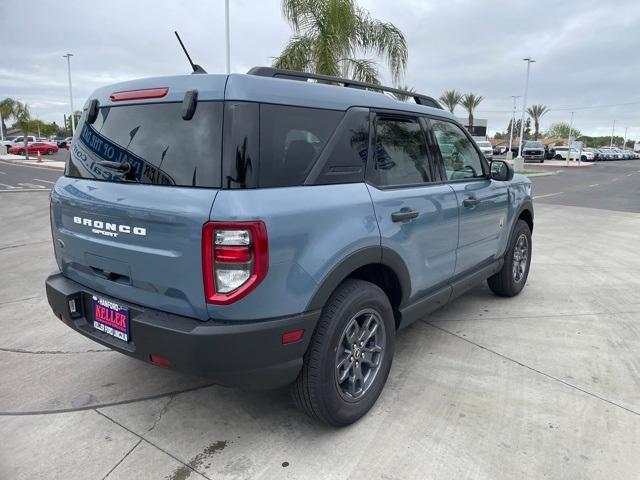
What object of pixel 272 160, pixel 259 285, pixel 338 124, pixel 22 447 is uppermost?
pixel 338 124

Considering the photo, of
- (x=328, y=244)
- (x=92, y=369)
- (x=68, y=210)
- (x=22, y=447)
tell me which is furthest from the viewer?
(x=92, y=369)

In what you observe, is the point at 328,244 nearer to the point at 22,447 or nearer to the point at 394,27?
the point at 22,447

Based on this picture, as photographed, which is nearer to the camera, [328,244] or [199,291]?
[199,291]

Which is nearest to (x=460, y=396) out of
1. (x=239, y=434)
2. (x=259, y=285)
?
(x=239, y=434)

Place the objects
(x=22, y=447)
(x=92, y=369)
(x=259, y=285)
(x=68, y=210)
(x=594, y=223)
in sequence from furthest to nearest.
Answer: (x=594, y=223)
(x=92, y=369)
(x=68, y=210)
(x=22, y=447)
(x=259, y=285)

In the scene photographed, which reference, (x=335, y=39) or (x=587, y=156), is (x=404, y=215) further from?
(x=587, y=156)

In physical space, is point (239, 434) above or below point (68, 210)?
below

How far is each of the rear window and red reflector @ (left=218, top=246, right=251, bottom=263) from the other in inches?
12.1

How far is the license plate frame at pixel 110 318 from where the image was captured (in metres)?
2.52

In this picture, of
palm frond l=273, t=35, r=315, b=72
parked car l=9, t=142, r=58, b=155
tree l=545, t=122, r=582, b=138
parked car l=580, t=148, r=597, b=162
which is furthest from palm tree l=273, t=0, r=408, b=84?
tree l=545, t=122, r=582, b=138

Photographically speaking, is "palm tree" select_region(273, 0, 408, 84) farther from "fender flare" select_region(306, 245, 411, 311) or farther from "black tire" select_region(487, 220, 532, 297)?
"fender flare" select_region(306, 245, 411, 311)

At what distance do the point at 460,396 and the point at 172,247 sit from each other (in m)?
2.03

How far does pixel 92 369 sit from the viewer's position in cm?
349

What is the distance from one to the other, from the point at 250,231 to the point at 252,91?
0.68 m
